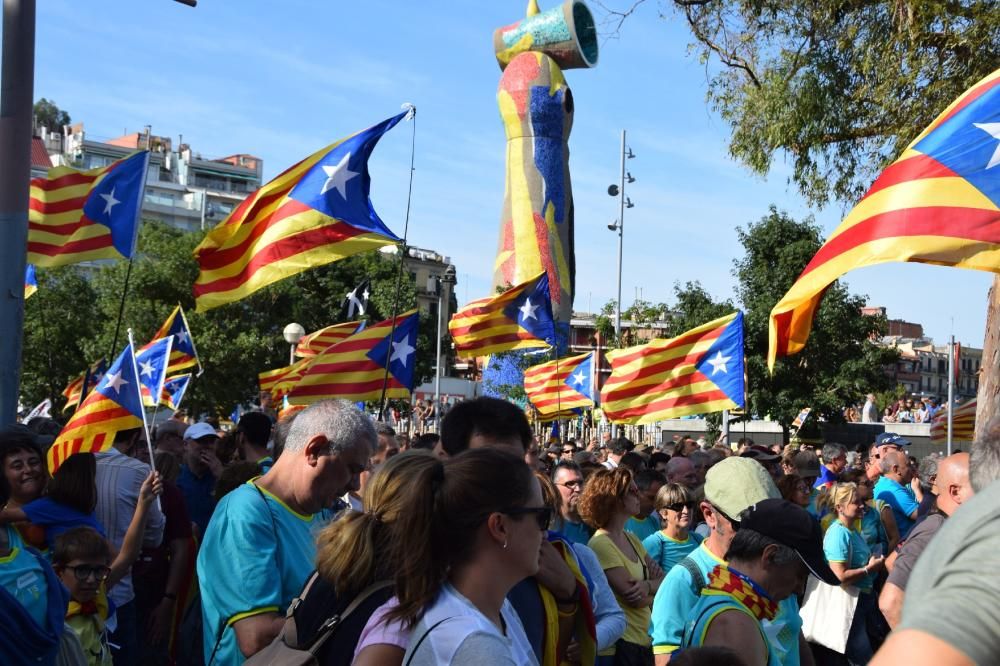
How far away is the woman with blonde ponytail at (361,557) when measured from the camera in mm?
2752

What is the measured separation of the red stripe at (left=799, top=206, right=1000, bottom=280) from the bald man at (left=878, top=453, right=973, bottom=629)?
1050 mm

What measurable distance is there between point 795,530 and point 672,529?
2.80m

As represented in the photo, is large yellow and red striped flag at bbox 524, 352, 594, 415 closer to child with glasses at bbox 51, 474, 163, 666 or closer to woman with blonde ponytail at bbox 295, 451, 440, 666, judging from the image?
child with glasses at bbox 51, 474, 163, 666

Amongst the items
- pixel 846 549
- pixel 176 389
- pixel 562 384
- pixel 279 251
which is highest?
pixel 279 251

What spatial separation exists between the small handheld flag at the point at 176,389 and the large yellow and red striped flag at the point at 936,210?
10381 mm

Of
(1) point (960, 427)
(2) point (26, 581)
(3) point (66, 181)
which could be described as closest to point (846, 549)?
(2) point (26, 581)

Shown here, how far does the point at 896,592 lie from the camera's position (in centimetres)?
559

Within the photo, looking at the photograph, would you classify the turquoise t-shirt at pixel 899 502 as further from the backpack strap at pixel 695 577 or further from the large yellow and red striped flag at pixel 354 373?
the backpack strap at pixel 695 577

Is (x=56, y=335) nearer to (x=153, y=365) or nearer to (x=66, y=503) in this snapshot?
(x=153, y=365)

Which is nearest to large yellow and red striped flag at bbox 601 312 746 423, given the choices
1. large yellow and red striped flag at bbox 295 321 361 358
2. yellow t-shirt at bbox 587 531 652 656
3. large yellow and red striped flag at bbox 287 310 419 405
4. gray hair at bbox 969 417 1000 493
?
large yellow and red striped flag at bbox 287 310 419 405

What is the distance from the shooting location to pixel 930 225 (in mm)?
5688

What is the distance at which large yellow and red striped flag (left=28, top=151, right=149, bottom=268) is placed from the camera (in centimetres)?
1043

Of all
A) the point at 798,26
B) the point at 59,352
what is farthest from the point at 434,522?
the point at 59,352

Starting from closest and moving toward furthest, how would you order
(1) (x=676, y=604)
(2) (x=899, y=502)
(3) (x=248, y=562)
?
(3) (x=248, y=562) < (1) (x=676, y=604) < (2) (x=899, y=502)
